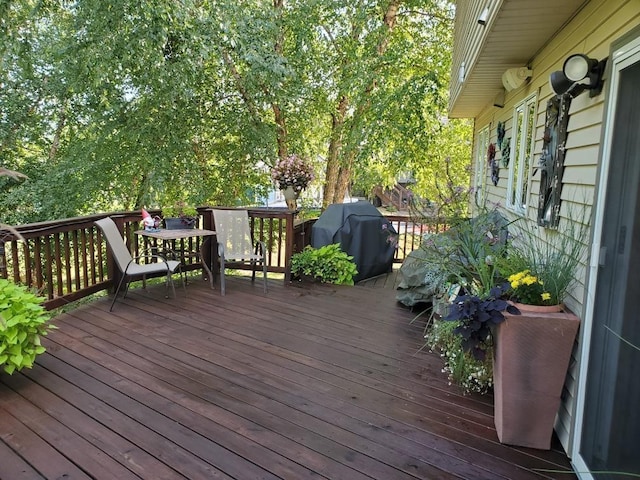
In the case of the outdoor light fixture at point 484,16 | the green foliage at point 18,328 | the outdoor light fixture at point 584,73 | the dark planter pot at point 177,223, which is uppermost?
the outdoor light fixture at point 484,16

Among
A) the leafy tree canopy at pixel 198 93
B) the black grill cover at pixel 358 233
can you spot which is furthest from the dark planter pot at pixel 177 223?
the leafy tree canopy at pixel 198 93

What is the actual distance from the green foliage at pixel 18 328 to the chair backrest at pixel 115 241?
142cm

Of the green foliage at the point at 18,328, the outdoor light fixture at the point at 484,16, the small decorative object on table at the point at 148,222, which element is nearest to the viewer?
the green foliage at the point at 18,328

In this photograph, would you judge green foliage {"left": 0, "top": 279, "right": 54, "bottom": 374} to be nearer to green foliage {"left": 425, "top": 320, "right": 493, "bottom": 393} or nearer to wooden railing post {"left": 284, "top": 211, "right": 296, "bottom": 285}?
green foliage {"left": 425, "top": 320, "right": 493, "bottom": 393}

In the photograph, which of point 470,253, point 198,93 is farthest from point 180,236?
point 198,93

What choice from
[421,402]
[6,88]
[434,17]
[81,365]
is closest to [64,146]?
[6,88]

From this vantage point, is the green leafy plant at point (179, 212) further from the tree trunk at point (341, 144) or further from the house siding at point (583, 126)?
the tree trunk at point (341, 144)

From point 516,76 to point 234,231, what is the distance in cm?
330

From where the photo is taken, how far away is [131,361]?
2934 millimetres

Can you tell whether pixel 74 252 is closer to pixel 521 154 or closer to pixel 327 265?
pixel 327 265

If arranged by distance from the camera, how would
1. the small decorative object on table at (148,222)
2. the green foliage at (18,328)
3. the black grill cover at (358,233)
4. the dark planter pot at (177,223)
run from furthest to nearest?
the black grill cover at (358,233)
the dark planter pot at (177,223)
the small decorative object on table at (148,222)
the green foliage at (18,328)

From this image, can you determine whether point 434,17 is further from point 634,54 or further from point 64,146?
point 634,54

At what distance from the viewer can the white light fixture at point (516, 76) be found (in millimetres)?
3645

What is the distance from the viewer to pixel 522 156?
3840mm
